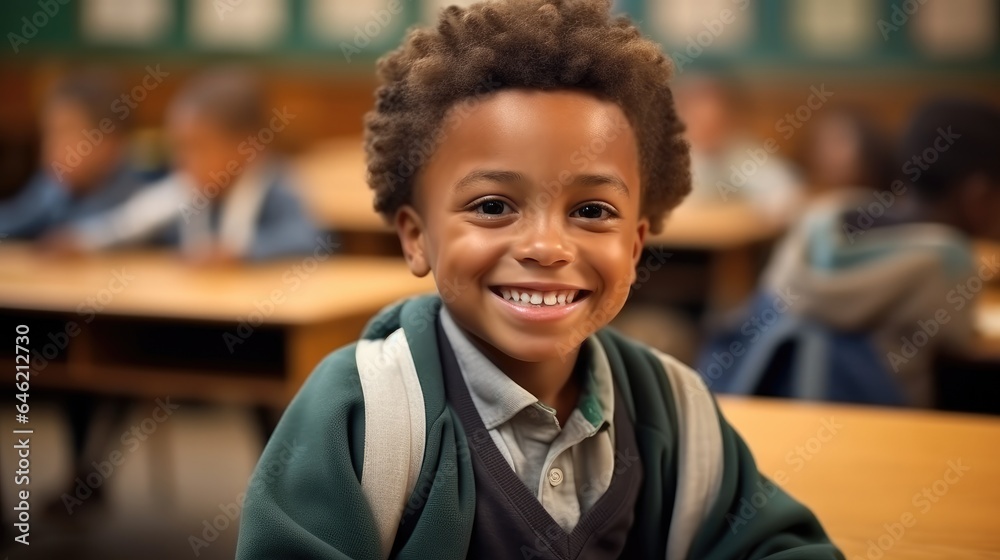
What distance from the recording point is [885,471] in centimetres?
136

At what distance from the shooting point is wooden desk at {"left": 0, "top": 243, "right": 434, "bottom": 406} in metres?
2.37

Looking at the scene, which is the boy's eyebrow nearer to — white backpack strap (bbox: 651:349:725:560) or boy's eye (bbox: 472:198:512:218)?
boy's eye (bbox: 472:198:512:218)

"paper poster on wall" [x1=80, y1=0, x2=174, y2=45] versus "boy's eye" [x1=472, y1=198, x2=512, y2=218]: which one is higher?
"paper poster on wall" [x1=80, y1=0, x2=174, y2=45]

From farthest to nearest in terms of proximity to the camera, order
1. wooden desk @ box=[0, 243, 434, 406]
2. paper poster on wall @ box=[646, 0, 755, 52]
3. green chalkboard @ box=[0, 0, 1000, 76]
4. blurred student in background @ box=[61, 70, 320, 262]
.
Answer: paper poster on wall @ box=[646, 0, 755, 52] → green chalkboard @ box=[0, 0, 1000, 76] → blurred student in background @ box=[61, 70, 320, 262] → wooden desk @ box=[0, 243, 434, 406]

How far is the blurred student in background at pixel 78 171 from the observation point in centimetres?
359

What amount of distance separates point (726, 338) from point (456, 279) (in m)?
2.04

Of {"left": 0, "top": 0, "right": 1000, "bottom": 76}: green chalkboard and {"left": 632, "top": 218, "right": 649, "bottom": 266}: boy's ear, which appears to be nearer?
{"left": 632, "top": 218, "right": 649, "bottom": 266}: boy's ear

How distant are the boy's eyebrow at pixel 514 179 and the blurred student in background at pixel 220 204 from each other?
2.30 m

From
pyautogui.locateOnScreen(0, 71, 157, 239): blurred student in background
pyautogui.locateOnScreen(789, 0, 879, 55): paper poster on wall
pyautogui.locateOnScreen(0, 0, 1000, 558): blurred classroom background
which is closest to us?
pyautogui.locateOnScreen(0, 0, 1000, 558): blurred classroom background

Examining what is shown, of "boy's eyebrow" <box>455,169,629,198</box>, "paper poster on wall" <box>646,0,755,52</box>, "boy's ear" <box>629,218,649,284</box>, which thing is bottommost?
"boy's ear" <box>629,218,649,284</box>

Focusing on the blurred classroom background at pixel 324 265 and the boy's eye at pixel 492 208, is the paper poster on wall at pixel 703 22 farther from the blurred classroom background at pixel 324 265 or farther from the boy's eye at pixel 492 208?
the boy's eye at pixel 492 208

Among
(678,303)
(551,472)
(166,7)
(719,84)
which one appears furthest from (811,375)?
(166,7)

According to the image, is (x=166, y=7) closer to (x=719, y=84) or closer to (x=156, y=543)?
(x=719, y=84)

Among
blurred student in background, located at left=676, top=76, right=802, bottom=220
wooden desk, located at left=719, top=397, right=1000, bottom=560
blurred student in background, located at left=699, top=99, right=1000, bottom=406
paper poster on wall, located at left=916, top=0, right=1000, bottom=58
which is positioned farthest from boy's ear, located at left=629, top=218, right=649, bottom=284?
paper poster on wall, located at left=916, top=0, right=1000, bottom=58
